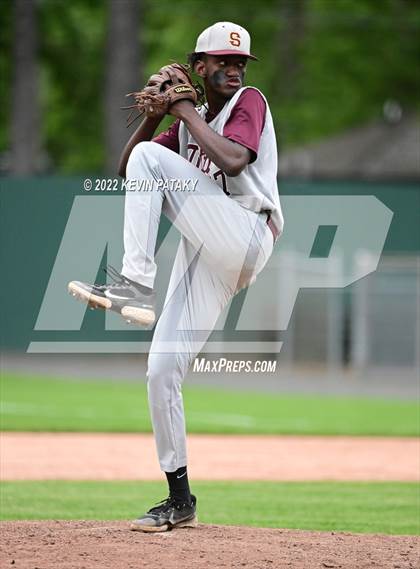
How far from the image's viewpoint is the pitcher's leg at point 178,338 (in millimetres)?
5492

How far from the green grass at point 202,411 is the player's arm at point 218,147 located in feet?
27.7

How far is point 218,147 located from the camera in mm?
5117

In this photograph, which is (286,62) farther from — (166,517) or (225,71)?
(166,517)

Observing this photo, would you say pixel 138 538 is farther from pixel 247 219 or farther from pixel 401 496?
pixel 401 496

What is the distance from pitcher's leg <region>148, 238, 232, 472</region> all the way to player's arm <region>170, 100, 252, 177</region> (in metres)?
0.56

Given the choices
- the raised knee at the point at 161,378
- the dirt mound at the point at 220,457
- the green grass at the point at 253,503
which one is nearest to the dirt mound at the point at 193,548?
the raised knee at the point at 161,378

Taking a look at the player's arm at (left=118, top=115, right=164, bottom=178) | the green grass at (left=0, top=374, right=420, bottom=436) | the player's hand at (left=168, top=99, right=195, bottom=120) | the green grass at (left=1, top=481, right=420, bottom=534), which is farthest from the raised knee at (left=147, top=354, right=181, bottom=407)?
the green grass at (left=0, top=374, right=420, bottom=436)

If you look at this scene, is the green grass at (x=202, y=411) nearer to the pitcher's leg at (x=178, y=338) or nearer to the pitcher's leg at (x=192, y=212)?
the pitcher's leg at (x=178, y=338)

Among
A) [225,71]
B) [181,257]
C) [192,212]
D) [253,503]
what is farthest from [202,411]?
[225,71]

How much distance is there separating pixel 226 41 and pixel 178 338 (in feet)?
4.46

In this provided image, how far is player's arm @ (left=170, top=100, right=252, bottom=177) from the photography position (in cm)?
512

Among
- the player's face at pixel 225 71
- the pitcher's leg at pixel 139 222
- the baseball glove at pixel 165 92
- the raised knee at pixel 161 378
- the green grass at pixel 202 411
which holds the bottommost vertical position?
the raised knee at pixel 161 378

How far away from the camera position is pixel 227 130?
5.24 metres

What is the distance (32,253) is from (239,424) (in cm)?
709
